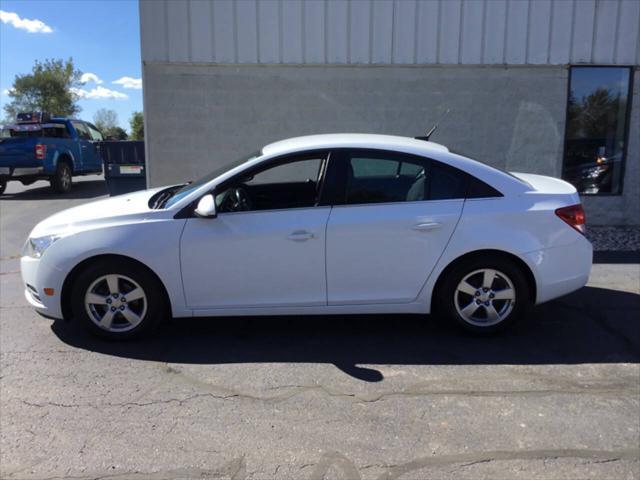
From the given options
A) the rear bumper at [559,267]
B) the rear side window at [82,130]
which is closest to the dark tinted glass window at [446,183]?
the rear bumper at [559,267]

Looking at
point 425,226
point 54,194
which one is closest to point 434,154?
point 425,226

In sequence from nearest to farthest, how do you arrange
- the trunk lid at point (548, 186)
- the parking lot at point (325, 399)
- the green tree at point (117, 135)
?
the parking lot at point (325, 399) → the trunk lid at point (548, 186) → the green tree at point (117, 135)

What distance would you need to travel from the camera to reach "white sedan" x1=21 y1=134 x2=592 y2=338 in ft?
13.9

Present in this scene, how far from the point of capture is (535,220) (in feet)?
14.3

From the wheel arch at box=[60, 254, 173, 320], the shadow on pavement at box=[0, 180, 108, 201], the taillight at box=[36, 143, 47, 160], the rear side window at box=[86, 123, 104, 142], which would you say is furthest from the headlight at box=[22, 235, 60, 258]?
the rear side window at box=[86, 123, 104, 142]

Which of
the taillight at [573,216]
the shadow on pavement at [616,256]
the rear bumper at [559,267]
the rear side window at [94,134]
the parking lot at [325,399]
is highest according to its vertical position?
the rear side window at [94,134]

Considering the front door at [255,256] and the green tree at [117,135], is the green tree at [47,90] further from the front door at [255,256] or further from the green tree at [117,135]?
the front door at [255,256]

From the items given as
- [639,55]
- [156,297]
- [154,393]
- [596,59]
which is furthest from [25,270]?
[639,55]

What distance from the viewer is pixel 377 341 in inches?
177

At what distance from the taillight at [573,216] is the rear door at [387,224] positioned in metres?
0.80

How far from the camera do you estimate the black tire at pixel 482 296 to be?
14.4ft

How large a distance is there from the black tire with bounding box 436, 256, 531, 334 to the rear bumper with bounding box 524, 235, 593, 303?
120mm

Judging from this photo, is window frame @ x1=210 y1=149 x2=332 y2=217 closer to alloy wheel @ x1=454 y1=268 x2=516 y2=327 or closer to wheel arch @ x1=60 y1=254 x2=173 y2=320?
wheel arch @ x1=60 y1=254 x2=173 y2=320

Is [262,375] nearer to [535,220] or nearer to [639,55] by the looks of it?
[535,220]
